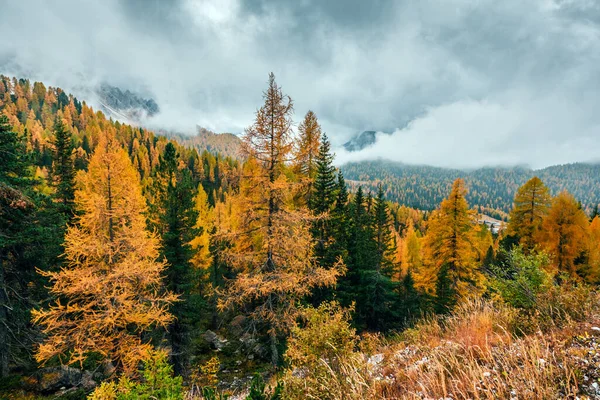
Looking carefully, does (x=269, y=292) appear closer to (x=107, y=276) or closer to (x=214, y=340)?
(x=107, y=276)

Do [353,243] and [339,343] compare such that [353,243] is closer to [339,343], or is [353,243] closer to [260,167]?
[260,167]

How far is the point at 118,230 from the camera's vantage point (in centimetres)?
A: 1305

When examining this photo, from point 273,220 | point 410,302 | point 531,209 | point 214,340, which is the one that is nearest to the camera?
point 273,220

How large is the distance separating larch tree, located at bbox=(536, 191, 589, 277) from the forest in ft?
0.49

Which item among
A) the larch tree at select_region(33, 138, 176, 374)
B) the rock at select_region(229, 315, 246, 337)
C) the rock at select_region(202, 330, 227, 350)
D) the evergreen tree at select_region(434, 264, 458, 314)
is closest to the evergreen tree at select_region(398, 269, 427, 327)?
the evergreen tree at select_region(434, 264, 458, 314)

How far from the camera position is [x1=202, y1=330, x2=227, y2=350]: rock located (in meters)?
24.4

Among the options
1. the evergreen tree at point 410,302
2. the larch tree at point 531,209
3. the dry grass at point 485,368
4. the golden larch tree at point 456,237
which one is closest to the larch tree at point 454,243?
the golden larch tree at point 456,237

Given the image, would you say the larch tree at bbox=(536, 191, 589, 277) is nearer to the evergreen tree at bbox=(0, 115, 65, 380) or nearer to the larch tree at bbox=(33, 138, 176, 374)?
the larch tree at bbox=(33, 138, 176, 374)

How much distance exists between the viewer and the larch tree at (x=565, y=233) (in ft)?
67.7

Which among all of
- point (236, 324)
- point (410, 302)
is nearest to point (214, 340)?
point (236, 324)

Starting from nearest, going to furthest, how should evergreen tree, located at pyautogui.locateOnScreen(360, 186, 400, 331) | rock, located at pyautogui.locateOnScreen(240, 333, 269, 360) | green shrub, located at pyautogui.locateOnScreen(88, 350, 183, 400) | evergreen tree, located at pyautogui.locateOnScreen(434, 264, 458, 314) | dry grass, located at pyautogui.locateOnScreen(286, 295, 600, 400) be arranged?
Result: dry grass, located at pyautogui.locateOnScreen(286, 295, 600, 400) < green shrub, located at pyautogui.locateOnScreen(88, 350, 183, 400) < evergreen tree, located at pyautogui.locateOnScreen(434, 264, 458, 314) < rock, located at pyautogui.locateOnScreen(240, 333, 269, 360) < evergreen tree, located at pyautogui.locateOnScreen(360, 186, 400, 331)

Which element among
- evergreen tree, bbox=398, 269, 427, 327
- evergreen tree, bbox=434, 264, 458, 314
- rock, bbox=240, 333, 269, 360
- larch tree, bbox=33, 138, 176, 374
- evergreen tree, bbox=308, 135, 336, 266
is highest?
evergreen tree, bbox=308, 135, 336, 266

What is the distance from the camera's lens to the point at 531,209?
22625 millimetres

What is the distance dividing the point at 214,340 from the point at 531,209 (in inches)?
1253
